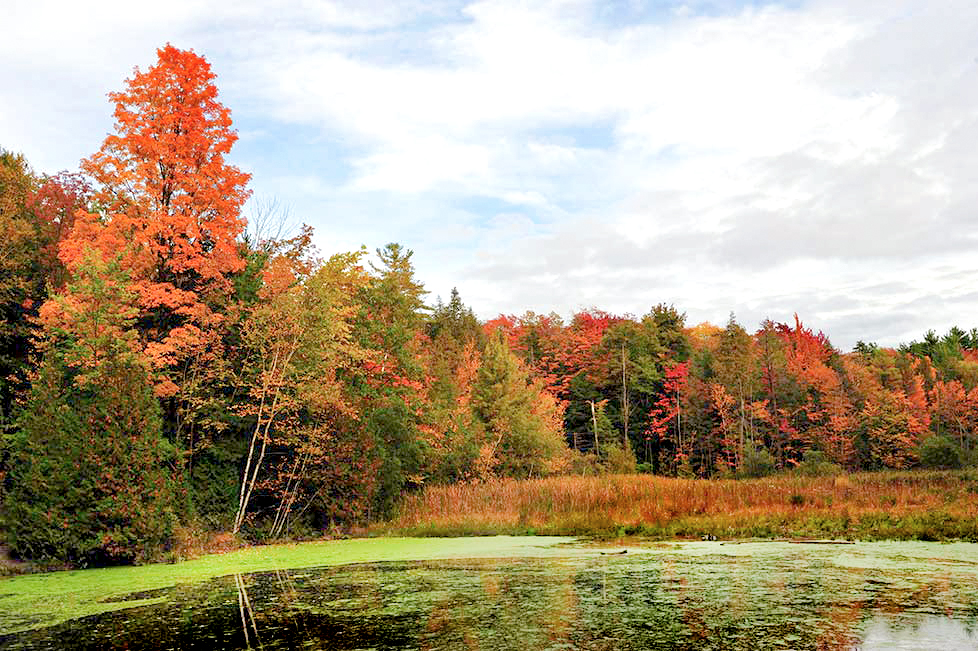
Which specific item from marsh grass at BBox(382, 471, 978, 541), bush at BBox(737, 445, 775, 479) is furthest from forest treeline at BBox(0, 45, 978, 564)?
bush at BBox(737, 445, 775, 479)

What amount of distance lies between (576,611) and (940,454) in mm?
39617

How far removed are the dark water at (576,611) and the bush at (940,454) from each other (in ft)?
112

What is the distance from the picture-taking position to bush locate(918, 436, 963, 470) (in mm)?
39812

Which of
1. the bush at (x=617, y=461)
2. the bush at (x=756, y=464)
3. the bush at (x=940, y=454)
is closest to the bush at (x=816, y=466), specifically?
the bush at (x=756, y=464)

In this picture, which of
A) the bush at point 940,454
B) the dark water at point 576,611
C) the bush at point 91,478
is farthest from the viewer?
the bush at point 940,454

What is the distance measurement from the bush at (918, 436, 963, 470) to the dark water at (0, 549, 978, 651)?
34285mm

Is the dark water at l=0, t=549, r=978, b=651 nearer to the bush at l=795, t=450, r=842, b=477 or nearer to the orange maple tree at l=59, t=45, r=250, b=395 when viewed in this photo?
the orange maple tree at l=59, t=45, r=250, b=395

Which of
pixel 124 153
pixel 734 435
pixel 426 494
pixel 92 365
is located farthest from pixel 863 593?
pixel 734 435

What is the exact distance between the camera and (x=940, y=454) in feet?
131

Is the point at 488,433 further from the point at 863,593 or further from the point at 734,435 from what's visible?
the point at 863,593

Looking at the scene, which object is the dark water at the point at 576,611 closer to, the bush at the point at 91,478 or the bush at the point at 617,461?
the bush at the point at 91,478

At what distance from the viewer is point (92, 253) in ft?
56.7

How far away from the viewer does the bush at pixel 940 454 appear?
39.8m

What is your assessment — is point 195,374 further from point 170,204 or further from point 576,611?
point 576,611
